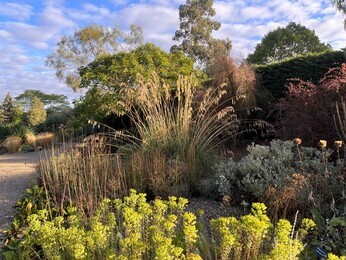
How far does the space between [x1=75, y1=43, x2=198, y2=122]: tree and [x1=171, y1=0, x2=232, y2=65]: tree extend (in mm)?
14935

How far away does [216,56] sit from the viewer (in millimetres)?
8008

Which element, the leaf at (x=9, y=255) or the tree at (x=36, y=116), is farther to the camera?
the tree at (x=36, y=116)

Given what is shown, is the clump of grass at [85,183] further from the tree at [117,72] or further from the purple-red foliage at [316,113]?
the tree at [117,72]

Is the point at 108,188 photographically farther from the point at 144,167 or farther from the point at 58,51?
the point at 58,51

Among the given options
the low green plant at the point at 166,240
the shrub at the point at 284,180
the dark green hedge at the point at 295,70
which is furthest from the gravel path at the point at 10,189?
the dark green hedge at the point at 295,70

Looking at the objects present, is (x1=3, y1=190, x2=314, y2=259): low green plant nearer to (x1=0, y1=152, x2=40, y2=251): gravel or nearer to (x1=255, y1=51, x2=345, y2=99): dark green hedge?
(x1=0, y1=152, x2=40, y2=251): gravel

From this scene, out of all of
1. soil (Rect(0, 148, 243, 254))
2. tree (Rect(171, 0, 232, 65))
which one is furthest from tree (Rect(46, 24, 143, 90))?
soil (Rect(0, 148, 243, 254))

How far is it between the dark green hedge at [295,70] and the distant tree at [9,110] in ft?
61.7

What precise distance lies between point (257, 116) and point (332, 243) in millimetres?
6165

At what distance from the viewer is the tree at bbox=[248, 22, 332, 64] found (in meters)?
21.1

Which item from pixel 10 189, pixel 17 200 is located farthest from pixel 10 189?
pixel 17 200

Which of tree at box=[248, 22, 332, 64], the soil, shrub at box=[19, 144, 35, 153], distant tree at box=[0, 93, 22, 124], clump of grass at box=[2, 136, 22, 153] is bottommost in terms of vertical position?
the soil

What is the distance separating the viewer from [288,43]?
21469 mm

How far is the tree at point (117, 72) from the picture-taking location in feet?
30.1
